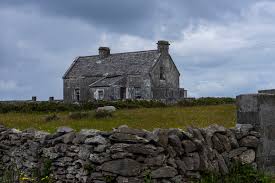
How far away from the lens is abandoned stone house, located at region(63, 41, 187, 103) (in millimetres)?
46688

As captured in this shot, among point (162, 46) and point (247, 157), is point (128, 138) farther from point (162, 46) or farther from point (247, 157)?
point (162, 46)

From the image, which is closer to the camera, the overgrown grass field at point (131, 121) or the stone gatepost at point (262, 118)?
the stone gatepost at point (262, 118)

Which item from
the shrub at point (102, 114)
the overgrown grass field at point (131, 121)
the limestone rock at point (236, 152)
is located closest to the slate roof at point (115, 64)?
the shrub at point (102, 114)

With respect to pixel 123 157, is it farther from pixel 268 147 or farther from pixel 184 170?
pixel 268 147

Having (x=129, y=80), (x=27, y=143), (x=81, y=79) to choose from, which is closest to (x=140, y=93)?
(x=129, y=80)

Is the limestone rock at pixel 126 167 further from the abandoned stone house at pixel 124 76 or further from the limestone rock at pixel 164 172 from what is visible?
the abandoned stone house at pixel 124 76

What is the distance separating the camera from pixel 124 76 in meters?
47.3

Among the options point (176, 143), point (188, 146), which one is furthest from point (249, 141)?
point (176, 143)

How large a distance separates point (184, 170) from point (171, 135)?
2.47ft

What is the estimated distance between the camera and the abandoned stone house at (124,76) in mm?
46688

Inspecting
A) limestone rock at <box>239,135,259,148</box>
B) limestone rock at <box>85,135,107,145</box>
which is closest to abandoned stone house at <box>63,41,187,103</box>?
limestone rock at <box>239,135,259,148</box>

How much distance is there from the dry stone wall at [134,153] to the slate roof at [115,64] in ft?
119

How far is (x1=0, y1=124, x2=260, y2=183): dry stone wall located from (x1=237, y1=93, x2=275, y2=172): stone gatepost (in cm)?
20

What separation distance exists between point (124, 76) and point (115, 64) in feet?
11.2
